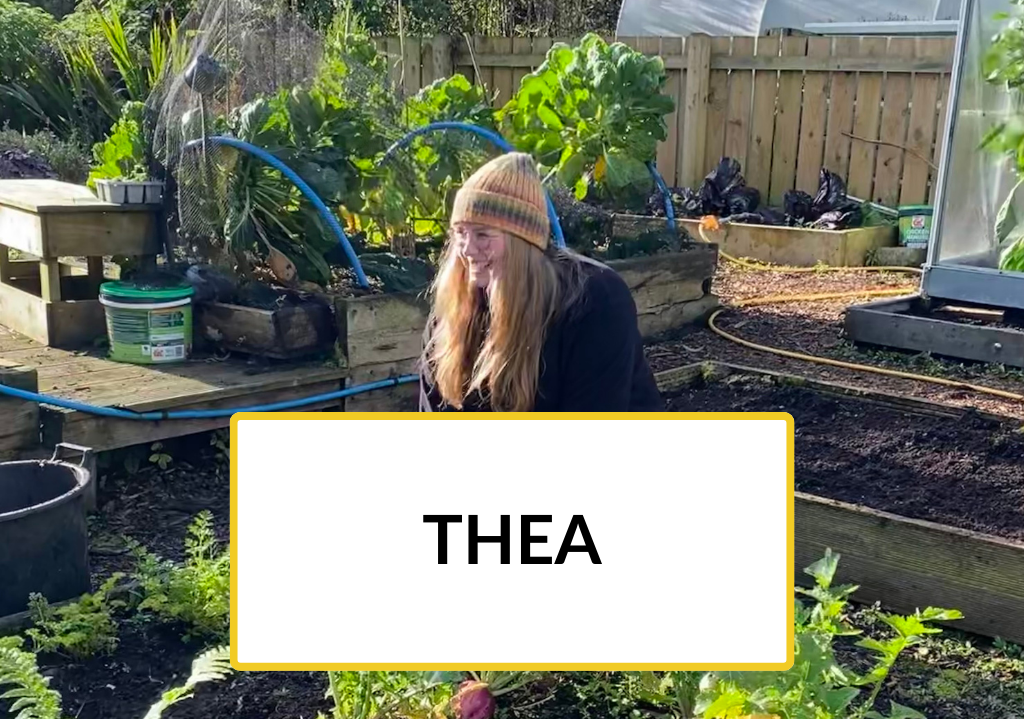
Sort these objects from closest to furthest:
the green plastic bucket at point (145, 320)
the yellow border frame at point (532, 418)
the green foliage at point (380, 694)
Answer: the yellow border frame at point (532, 418) → the green foliage at point (380, 694) → the green plastic bucket at point (145, 320)

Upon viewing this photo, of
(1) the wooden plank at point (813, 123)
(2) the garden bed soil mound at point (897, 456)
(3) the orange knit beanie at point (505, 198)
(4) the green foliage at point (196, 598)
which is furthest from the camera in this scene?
(1) the wooden plank at point (813, 123)

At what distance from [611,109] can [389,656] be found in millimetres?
5249

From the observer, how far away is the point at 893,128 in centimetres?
1002

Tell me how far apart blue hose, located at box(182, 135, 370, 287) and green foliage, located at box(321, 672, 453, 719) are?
2.76 meters

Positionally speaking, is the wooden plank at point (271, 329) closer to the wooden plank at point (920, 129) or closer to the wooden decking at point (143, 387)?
the wooden decking at point (143, 387)

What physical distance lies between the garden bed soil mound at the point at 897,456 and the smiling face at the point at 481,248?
6.16ft

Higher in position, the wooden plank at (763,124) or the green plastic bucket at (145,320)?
the wooden plank at (763,124)

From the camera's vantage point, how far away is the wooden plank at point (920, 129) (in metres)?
9.75

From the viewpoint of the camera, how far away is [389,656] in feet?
6.34

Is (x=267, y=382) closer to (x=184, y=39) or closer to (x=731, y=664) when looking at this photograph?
(x=184, y=39)

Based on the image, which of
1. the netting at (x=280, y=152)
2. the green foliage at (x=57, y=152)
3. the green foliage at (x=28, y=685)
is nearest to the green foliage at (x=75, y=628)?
the green foliage at (x=28, y=685)

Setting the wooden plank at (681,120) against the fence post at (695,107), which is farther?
the wooden plank at (681,120)

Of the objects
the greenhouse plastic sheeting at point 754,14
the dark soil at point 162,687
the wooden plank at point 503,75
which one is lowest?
the dark soil at point 162,687

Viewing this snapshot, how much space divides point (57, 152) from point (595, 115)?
444cm
